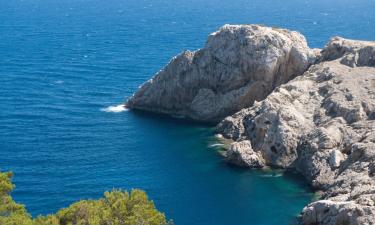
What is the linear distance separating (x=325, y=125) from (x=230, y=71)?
96.7ft

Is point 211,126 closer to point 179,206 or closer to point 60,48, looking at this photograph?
point 179,206

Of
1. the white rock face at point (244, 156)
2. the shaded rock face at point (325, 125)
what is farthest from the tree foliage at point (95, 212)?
the white rock face at point (244, 156)

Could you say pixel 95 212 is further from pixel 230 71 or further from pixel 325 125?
pixel 230 71

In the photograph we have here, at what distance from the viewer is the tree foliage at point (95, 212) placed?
5219 centimetres

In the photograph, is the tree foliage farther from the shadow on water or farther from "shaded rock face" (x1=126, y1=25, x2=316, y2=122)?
"shaded rock face" (x1=126, y1=25, x2=316, y2=122)

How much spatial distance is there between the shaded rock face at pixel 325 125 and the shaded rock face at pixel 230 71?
5653 mm

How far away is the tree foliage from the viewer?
5219 cm

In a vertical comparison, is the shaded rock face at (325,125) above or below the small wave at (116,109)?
above

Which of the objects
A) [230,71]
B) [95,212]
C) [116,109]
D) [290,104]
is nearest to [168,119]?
[116,109]

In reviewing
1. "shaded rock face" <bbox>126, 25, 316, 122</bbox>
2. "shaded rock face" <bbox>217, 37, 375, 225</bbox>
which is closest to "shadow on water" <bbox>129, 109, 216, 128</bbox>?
"shaded rock face" <bbox>126, 25, 316, 122</bbox>

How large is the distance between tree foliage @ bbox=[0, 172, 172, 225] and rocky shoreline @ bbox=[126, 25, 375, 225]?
26.9m

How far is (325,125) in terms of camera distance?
99812 mm

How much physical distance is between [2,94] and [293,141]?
67.1 metres

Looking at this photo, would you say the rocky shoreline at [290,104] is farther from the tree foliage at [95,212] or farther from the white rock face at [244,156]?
the tree foliage at [95,212]
